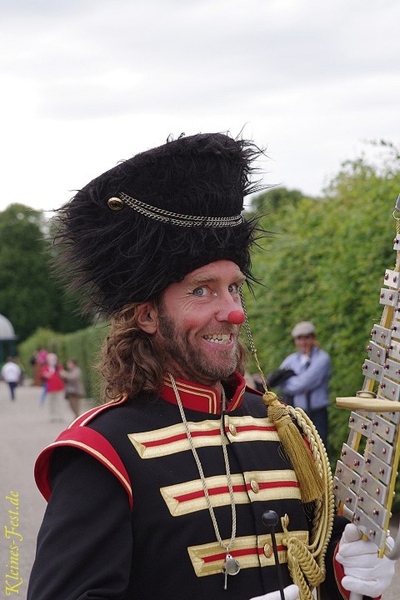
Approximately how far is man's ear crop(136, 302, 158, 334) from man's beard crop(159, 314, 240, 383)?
30 millimetres

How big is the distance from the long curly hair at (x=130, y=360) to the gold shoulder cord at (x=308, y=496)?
30 centimetres

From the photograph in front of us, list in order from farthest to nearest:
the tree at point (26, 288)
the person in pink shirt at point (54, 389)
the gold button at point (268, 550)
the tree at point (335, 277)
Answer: the tree at point (26, 288)
the person in pink shirt at point (54, 389)
the tree at point (335, 277)
the gold button at point (268, 550)

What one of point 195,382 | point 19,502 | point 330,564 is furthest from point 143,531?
point 19,502

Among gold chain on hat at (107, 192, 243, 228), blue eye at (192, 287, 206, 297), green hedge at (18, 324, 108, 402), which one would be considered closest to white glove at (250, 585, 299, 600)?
blue eye at (192, 287, 206, 297)

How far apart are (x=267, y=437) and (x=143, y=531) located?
56 cm

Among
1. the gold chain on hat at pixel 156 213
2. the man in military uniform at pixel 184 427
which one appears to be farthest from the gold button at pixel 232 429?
the gold chain on hat at pixel 156 213

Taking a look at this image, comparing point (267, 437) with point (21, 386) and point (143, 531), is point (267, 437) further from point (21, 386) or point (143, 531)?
point (21, 386)

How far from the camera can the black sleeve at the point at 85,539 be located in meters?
2.48

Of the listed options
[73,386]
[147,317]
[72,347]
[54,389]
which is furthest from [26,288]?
[147,317]

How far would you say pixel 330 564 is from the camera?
2.99 meters

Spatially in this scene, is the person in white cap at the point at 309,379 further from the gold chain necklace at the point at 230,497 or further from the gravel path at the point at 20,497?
the gold chain necklace at the point at 230,497

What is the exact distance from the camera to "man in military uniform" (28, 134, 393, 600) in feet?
8.60

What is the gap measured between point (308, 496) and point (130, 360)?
647 millimetres

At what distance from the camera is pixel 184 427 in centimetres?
284
